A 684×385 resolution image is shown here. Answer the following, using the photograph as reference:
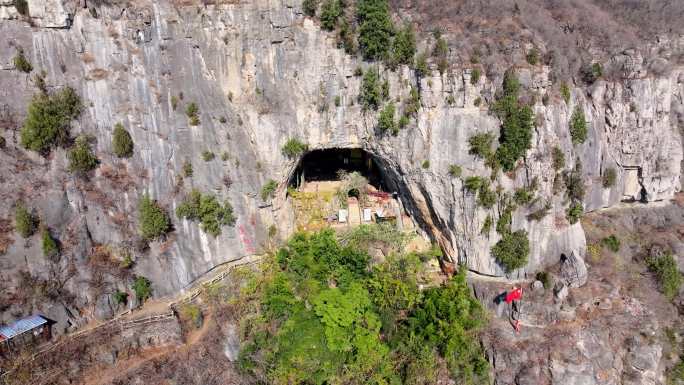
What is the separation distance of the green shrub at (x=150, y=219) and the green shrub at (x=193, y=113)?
5.24 meters

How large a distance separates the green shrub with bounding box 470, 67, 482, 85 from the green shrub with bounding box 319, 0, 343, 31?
347 inches

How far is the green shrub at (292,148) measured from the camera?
91.7 feet

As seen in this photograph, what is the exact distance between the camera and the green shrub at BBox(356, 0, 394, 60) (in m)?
26.5

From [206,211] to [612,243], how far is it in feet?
90.0

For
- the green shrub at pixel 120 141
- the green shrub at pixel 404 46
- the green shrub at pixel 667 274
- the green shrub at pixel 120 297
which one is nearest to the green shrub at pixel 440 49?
the green shrub at pixel 404 46

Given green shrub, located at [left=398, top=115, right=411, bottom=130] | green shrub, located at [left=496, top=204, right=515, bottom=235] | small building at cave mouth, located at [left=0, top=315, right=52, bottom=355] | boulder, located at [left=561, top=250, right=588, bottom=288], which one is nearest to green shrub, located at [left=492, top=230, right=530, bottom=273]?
green shrub, located at [left=496, top=204, right=515, bottom=235]

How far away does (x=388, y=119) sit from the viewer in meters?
27.4

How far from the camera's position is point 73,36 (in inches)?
968

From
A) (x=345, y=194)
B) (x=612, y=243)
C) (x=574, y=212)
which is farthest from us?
(x=345, y=194)

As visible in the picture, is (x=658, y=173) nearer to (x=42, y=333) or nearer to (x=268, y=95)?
(x=268, y=95)

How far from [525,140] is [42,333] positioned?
2885cm

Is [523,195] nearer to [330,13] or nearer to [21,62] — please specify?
[330,13]

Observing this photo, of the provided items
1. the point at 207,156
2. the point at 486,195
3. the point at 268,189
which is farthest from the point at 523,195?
the point at 207,156

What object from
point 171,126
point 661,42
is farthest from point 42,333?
point 661,42
